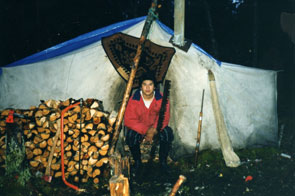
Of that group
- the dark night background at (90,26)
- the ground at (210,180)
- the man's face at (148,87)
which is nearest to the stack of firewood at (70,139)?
the ground at (210,180)

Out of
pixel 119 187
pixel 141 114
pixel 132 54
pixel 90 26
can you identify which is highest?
pixel 90 26

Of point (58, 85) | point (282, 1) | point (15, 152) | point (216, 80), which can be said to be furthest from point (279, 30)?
point (15, 152)

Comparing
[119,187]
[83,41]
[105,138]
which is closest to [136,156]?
[105,138]

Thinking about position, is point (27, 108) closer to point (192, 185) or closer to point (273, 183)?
point (192, 185)

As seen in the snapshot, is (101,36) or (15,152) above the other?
(101,36)

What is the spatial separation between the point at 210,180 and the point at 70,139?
8.76 ft

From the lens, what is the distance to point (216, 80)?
4.32 meters

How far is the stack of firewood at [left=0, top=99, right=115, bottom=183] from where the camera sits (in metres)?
3.65

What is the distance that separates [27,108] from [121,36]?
89.6 inches

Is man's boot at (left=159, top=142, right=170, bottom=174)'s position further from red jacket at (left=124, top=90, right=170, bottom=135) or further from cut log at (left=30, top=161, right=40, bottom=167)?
cut log at (left=30, top=161, right=40, bottom=167)

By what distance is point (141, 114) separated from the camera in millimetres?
4160

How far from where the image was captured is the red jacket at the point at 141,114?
3.99 metres

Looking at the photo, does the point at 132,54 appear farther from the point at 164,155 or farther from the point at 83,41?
the point at 164,155

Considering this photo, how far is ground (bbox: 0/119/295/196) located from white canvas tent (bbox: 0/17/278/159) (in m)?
0.35
